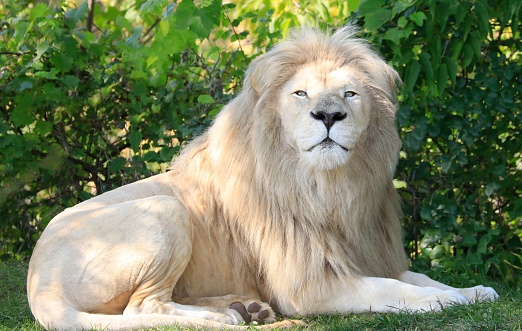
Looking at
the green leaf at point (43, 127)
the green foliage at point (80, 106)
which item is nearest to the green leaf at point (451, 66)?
the green foliage at point (80, 106)

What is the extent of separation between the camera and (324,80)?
328cm

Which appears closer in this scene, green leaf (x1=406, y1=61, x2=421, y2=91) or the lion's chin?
the lion's chin

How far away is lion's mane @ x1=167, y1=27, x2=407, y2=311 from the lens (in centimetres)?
326

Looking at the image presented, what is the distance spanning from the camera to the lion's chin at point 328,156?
3.05 meters

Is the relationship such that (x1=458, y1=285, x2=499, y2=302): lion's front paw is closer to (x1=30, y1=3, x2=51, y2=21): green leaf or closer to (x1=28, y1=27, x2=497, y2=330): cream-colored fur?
(x1=28, y1=27, x2=497, y2=330): cream-colored fur

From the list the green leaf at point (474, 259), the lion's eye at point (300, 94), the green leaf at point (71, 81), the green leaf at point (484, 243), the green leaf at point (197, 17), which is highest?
the green leaf at point (197, 17)


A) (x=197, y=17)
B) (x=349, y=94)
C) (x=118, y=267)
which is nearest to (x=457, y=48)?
(x=349, y=94)

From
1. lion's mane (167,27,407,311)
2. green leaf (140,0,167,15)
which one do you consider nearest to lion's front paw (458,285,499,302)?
lion's mane (167,27,407,311)

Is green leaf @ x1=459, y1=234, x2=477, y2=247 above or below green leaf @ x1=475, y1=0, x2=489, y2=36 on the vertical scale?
below

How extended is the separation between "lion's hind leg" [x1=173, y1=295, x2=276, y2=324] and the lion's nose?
1010mm

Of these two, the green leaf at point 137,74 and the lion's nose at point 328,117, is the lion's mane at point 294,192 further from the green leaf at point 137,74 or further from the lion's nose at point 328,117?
the green leaf at point 137,74

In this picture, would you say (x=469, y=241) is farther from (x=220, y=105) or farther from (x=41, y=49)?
(x=41, y=49)

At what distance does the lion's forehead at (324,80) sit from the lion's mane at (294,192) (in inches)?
2.2

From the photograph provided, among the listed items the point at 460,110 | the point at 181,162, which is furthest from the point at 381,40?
the point at 181,162
